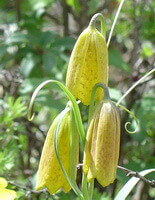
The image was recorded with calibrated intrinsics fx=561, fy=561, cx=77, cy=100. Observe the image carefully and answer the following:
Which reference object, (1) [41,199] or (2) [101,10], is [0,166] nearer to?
(1) [41,199]

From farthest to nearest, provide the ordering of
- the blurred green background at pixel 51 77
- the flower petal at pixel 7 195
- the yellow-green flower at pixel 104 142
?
the blurred green background at pixel 51 77 → the flower petal at pixel 7 195 → the yellow-green flower at pixel 104 142

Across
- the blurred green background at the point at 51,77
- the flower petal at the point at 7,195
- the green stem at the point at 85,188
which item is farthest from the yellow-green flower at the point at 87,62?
the blurred green background at the point at 51,77

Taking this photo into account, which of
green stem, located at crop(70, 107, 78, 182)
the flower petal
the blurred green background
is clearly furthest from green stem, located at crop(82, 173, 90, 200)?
the blurred green background

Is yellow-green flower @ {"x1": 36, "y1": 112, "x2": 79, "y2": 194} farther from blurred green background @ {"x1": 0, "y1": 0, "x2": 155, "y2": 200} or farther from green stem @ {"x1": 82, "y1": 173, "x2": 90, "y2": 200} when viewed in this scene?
blurred green background @ {"x1": 0, "y1": 0, "x2": 155, "y2": 200}

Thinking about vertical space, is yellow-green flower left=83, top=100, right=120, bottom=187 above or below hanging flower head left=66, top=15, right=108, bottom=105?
below

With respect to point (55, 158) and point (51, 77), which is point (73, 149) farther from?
point (51, 77)

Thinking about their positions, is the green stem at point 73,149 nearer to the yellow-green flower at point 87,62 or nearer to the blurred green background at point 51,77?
the yellow-green flower at point 87,62

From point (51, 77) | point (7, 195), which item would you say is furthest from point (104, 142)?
point (51, 77)
